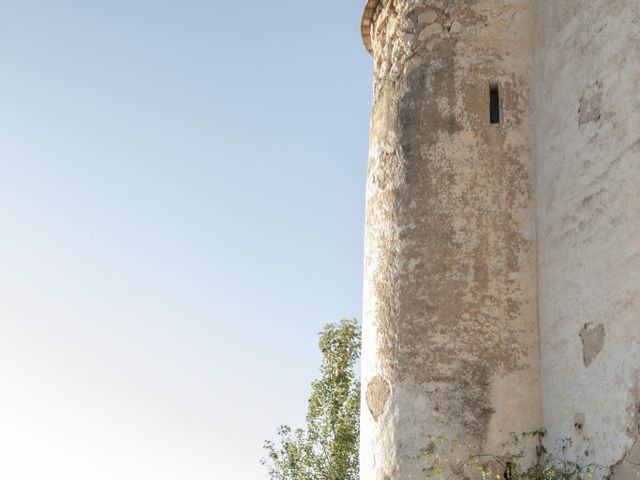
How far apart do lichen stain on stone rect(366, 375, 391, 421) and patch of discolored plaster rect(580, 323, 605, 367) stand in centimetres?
227

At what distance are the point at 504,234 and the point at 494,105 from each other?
1634 mm

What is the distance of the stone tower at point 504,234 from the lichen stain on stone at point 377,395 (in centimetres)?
2

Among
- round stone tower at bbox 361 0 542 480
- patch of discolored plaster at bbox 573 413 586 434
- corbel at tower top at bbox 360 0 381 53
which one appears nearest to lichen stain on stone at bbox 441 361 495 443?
round stone tower at bbox 361 0 542 480

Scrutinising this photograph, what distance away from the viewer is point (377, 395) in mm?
11562

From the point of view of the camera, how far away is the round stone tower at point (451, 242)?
11062mm

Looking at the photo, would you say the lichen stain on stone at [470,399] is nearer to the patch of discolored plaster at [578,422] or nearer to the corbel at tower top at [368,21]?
the patch of discolored plaster at [578,422]

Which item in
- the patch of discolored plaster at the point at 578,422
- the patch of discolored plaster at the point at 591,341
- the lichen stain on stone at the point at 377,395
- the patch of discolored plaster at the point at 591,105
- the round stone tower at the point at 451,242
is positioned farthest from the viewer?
the lichen stain on stone at the point at 377,395

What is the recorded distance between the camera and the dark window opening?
12070 mm

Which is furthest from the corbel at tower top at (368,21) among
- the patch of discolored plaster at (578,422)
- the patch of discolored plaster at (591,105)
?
the patch of discolored plaster at (578,422)

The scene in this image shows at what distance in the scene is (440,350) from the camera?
1123cm

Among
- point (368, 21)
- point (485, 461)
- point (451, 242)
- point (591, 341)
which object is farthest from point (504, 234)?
point (368, 21)

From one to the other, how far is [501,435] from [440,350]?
110 cm

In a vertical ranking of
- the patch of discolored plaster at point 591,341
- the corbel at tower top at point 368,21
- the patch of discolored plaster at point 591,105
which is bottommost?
the patch of discolored plaster at point 591,341

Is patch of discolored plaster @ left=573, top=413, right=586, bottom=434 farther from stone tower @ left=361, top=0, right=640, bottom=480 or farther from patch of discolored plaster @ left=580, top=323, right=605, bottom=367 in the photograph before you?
patch of discolored plaster @ left=580, top=323, right=605, bottom=367
